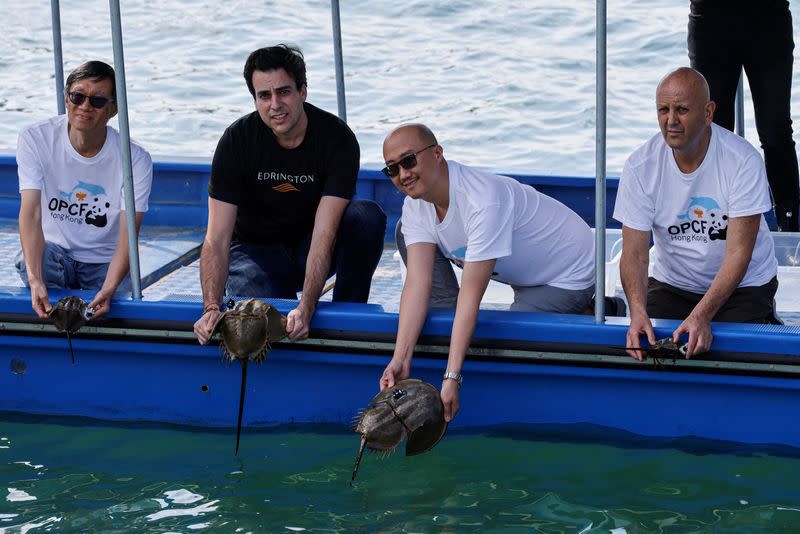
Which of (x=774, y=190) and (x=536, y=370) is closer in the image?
(x=536, y=370)

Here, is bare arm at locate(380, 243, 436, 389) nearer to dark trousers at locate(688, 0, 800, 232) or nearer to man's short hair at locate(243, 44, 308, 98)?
man's short hair at locate(243, 44, 308, 98)

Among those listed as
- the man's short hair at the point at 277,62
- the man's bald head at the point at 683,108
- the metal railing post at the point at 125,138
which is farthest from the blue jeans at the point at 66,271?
the man's bald head at the point at 683,108

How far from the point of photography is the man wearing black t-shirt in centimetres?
411

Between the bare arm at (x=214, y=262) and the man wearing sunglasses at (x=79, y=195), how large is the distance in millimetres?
269

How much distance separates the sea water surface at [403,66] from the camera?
13.2 metres

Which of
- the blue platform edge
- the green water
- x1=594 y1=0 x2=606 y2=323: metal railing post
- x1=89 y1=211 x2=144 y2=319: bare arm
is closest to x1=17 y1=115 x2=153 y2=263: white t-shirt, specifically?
x1=89 y1=211 x2=144 y2=319: bare arm

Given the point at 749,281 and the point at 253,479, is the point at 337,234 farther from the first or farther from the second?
the point at 749,281

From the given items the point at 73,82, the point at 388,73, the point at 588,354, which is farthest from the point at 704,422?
the point at 388,73

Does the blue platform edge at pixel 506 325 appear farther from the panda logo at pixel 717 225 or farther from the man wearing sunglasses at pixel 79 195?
the panda logo at pixel 717 225

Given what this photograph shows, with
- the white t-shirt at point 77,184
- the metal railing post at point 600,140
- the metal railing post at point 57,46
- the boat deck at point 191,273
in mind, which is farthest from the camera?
the metal railing post at point 57,46

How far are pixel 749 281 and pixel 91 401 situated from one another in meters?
2.43

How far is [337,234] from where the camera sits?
4316 mm

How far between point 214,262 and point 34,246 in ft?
2.21

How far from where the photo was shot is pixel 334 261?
14.5 ft
